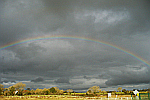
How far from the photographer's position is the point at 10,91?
4626 inches

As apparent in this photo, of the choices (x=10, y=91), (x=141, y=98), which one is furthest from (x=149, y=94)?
(x=10, y=91)

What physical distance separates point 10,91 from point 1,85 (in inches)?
800

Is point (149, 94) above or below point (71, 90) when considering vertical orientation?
above

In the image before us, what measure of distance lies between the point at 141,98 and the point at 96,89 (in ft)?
358

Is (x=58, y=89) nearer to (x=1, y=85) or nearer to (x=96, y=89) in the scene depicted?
(x=96, y=89)

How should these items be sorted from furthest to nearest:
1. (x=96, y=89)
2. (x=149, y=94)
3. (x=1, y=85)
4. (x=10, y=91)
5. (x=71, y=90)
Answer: (x=71, y=90) → (x=96, y=89) → (x=1, y=85) → (x=10, y=91) → (x=149, y=94)

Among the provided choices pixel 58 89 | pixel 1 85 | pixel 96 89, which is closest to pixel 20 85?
pixel 1 85

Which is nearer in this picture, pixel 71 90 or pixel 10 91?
pixel 10 91

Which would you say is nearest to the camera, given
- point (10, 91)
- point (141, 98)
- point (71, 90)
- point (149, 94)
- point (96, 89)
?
point (149, 94)

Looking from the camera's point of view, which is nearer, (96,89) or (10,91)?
(10,91)

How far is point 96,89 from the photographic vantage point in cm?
14888

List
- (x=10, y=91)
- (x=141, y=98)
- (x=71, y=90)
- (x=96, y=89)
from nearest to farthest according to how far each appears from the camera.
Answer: (x=141, y=98)
(x=10, y=91)
(x=96, y=89)
(x=71, y=90)

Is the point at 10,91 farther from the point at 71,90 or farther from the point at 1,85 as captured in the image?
the point at 71,90

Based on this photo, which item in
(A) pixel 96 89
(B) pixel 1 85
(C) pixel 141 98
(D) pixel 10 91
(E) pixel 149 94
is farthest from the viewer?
(A) pixel 96 89
